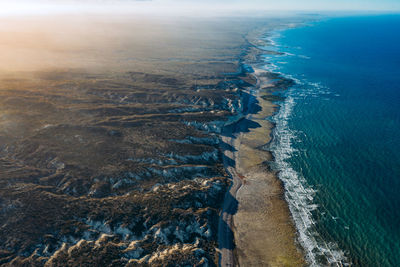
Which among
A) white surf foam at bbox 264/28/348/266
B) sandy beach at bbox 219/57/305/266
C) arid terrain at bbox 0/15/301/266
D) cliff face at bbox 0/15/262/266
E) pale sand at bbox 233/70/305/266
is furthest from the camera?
white surf foam at bbox 264/28/348/266

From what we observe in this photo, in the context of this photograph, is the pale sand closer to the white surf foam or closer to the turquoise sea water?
the white surf foam

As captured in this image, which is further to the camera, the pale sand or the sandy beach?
the sandy beach

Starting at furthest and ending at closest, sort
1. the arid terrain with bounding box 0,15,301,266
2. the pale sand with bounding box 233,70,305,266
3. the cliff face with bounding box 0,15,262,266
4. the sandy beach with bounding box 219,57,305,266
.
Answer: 1. the sandy beach with bounding box 219,57,305,266
2. the pale sand with bounding box 233,70,305,266
3. the arid terrain with bounding box 0,15,301,266
4. the cliff face with bounding box 0,15,262,266

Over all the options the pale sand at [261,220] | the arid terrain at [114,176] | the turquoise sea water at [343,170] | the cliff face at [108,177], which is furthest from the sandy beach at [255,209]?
the cliff face at [108,177]

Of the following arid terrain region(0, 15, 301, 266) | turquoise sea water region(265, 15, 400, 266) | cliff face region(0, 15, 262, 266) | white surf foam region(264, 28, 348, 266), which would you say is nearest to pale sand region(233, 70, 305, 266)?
arid terrain region(0, 15, 301, 266)

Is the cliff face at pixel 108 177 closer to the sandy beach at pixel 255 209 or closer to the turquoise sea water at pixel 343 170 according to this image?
the sandy beach at pixel 255 209

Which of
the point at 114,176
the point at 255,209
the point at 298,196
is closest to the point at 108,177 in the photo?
the point at 114,176

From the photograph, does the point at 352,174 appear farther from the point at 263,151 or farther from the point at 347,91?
the point at 347,91
